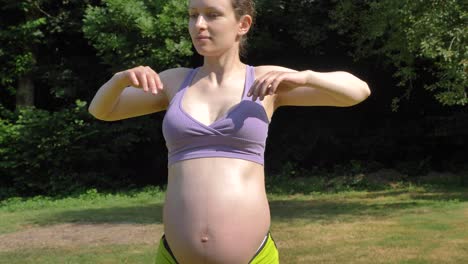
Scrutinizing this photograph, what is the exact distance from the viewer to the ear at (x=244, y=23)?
8.09 ft

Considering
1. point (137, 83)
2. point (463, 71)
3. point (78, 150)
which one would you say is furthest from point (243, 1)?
point (78, 150)

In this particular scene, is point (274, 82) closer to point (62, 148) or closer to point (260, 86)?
point (260, 86)

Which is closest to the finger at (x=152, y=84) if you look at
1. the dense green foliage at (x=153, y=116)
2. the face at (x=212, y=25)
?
the face at (x=212, y=25)

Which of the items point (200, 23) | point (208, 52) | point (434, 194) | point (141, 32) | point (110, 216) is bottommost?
point (110, 216)

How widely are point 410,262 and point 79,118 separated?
12.0 metres

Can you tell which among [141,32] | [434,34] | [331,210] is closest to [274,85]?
[434,34]

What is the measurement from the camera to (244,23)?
2484mm

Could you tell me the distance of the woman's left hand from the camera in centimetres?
221

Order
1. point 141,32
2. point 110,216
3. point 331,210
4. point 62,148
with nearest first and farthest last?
point 110,216, point 331,210, point 141,32, point 62,148

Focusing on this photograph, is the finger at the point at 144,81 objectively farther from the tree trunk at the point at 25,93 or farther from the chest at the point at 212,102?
the tree trunk at the point at 25,93

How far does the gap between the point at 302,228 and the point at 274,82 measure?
8.02 meters

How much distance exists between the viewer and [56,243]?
365 inches

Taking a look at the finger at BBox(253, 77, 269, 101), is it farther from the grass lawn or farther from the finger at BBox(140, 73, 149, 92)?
the grass lawn

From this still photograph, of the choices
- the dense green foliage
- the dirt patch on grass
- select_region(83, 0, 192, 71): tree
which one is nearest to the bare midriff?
the dirt patch on grass
